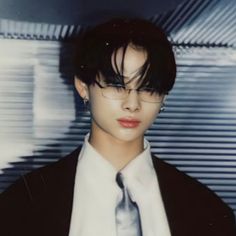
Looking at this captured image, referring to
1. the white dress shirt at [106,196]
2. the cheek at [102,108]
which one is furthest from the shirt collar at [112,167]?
the cheek at [102,108]

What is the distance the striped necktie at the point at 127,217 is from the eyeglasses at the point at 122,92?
0.26 meters

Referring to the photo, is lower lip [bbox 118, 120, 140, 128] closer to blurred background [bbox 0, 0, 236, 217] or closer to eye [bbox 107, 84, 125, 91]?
eye [bbox 107, 84, 125, 91]

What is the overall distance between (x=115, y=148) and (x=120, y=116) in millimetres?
128

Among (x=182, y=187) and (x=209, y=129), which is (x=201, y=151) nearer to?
(x=209, y=129)

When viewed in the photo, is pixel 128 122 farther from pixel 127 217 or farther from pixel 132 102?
pixel 127 217

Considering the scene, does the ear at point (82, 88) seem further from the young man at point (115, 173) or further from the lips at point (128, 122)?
the lips at point (128, 122)

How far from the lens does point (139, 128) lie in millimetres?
1308

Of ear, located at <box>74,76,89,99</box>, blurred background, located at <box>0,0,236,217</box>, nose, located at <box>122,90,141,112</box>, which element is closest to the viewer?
nose, located at <box>122,90,141,112</box>

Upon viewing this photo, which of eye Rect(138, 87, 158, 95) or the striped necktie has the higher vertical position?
eye Rect(138, 87, 158, 95)

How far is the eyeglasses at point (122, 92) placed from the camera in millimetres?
1280

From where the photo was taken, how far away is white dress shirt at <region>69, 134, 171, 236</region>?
1283 millimetres

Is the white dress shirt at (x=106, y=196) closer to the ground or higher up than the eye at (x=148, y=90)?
closer to the ground

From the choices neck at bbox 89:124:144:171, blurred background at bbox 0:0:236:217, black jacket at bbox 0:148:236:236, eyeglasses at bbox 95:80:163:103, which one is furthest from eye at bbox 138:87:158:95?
blurred background at bbox 0:0:236:217

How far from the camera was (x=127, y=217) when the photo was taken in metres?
1.29
